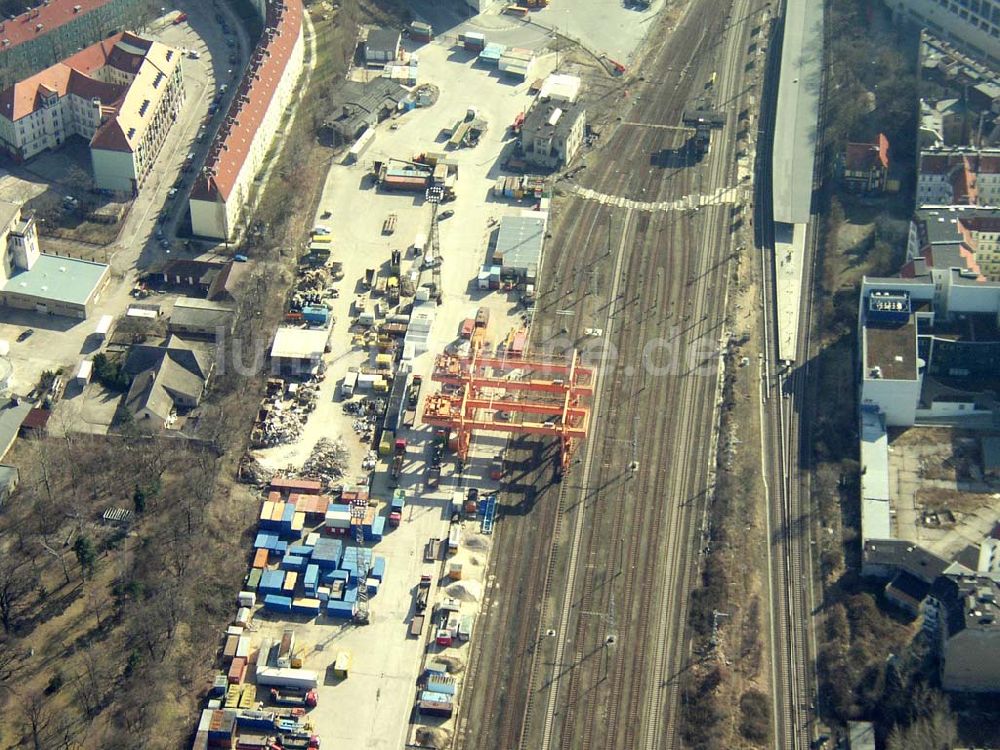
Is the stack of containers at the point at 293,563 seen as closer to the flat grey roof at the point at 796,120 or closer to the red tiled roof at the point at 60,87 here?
the flat grey roof at the point at 796,120

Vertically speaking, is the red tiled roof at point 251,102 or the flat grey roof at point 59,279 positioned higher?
the red tiled roof at point 251,102

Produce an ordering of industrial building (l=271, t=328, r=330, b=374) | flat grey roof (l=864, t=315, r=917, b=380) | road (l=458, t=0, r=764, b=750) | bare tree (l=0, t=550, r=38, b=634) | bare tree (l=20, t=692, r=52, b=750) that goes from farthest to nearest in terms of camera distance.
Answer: industrial building (l=271, t=328, r=330, b=374) < flat grey roof (l=864, t=315, r=917, b=380) < bare tree (l=0, t=550, r=38, b=634) < road (l=458, t=0, r=764, b=750) < bare tree (l=20, t=692, r=52, b=750)

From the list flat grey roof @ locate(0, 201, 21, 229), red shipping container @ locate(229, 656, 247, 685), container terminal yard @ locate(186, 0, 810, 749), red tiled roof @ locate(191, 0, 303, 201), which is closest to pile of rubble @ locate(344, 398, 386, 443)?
container terminal yard @ locate(186, 0, 810, 749)

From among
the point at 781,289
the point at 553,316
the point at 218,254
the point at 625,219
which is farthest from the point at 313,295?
the point at 781,289

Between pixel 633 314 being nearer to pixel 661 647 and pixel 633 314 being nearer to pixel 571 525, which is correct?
pixel 571 525

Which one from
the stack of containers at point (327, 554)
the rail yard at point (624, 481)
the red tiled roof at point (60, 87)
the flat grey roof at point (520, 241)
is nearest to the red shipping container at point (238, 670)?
the stack of containers at point (327, 554)

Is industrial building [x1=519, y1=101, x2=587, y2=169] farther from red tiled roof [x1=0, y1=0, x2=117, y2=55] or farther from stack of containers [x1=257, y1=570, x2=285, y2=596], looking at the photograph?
stack of containers [x1=257, y1=570, x2=285, y2=596]
